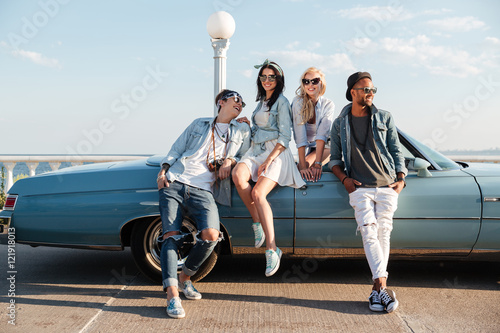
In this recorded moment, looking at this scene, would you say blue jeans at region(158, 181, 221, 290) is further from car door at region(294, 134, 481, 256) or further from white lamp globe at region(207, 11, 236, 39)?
white lamp globe at region(207, 11, 236, 39)

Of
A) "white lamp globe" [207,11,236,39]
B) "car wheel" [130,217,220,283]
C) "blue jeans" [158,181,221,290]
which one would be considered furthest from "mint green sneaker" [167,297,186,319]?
"white lamp globe" [207,11,236,39]

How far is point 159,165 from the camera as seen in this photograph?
14.2 ft

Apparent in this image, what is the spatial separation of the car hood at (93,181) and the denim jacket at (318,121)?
4.29 ft

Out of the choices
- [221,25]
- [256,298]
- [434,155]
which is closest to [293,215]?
[256,298]

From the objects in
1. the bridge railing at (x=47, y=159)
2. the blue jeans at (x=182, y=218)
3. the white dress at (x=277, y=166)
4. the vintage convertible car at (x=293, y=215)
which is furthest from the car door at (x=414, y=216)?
the bridge railing at (x=47, y=159)

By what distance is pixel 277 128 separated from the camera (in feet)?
13.4

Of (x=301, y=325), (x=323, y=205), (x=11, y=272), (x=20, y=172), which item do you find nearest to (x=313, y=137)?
(x=323, y=205)

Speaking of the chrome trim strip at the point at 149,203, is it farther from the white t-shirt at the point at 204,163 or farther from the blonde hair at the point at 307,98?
the blonde hair at the point at 307,98

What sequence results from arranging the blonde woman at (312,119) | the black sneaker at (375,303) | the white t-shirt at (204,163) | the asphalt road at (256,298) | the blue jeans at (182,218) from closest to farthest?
1. the asphalt road at (256,298)
2. the black sneaker at (375,303)
3. the blue jeans at (182,218)
4. the white t-shirt at (204,163)
5. the blonde woman at (312,119)

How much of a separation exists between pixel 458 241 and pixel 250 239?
1.72 meters

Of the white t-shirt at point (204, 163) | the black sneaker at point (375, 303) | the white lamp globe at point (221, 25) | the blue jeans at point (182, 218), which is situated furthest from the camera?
the white lamp globe at point (221, 25)

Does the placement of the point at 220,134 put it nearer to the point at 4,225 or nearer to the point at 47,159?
the point at 4,225

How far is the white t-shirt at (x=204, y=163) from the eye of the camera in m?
3.87

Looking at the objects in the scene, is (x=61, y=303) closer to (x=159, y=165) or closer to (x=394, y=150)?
(x=159, y=165)
